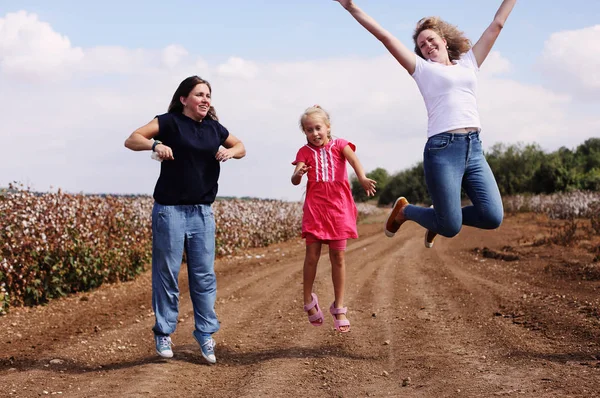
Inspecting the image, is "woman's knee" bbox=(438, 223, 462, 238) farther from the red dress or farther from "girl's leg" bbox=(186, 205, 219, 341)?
"girl's leg" bbox=(186, 205, 219, 341)

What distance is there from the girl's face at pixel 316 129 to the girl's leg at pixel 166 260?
1.41m

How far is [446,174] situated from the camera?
17.3ft

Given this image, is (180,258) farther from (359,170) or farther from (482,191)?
(482,191)

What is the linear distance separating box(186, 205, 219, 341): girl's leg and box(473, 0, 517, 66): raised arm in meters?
2.77

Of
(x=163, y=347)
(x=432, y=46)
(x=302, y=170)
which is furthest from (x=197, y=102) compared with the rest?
(x=163, y=347)

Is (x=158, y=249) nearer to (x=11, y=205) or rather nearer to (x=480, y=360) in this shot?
(x=480, y=360)

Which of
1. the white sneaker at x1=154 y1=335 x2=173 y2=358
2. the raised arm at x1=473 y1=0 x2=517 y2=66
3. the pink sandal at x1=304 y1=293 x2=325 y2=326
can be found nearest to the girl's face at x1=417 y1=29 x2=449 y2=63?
the raised arm at x1=473 y1=0 x2=517 y2=66

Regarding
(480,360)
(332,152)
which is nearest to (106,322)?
(332,152)

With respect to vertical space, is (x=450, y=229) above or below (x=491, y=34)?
below

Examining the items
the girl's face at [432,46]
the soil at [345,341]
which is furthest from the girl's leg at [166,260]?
the girl's face at [432,46]

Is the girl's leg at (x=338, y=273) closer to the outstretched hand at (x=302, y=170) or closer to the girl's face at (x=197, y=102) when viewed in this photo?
the outstretched hand at (x=302, y=170)

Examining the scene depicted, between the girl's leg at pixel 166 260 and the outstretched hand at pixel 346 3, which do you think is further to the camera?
the girl's leg at pixel 166 260

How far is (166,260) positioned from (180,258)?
167mm

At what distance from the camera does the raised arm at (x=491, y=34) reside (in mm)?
5672
